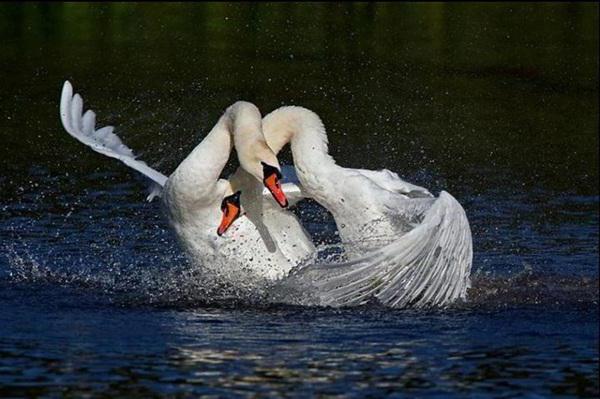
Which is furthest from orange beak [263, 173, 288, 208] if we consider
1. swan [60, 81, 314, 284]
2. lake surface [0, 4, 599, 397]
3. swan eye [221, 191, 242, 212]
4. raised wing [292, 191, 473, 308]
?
lake surface [0, 4, 599, 397]

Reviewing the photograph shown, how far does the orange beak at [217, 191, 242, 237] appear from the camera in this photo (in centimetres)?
1163

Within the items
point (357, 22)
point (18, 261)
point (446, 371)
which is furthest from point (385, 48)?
point (446, 371)

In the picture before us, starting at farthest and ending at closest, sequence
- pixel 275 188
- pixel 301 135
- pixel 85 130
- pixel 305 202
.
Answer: pixel 305 202, pixel 85 130, pixel 301 135, pixel 275 188

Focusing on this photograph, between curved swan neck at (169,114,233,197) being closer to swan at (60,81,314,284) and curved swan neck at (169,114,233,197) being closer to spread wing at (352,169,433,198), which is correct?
swan at (60,81,314,284)

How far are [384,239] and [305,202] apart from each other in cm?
439

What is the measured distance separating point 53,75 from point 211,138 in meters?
13.3

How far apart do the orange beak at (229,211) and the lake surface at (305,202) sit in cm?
63

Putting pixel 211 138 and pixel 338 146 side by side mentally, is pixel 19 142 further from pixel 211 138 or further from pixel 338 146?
pixel 211 138

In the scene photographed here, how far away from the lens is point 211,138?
38.6 ft

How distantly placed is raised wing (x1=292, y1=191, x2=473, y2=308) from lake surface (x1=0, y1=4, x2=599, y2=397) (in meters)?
0.15

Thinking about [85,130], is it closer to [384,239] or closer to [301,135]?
[301,135]

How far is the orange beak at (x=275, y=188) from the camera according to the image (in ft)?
37.0

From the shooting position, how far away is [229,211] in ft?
38.4

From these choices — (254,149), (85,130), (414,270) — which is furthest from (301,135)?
(85,130)
